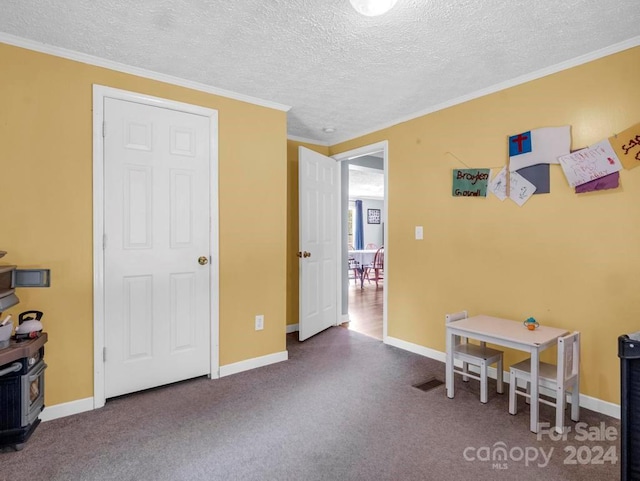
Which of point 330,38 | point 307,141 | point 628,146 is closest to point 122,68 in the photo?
point 330,38

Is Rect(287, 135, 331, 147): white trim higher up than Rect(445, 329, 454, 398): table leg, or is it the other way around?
Rect(287, 135, 331, 147): white trim

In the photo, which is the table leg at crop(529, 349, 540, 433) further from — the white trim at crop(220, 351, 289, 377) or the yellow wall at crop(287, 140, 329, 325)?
the yellow wall at crop(287, 140, 329, 325)

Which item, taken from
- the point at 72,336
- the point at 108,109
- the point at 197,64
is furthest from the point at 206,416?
the point at 197,64

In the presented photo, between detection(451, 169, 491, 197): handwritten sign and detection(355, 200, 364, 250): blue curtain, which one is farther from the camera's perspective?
detection(355, 200, 364, 250): blue curtain

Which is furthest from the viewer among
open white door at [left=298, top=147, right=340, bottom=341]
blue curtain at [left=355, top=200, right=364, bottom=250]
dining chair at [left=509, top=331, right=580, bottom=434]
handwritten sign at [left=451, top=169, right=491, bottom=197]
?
blue curtain at [left=355, top=200, right=364, bottom=250]

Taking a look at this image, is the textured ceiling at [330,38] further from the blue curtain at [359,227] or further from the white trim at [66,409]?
the blue curtain at [359,227]

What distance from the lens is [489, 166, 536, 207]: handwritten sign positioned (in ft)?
8.56

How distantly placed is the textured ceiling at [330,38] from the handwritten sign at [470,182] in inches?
25.9

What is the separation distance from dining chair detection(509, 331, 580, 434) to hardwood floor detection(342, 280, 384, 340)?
1785 millimetres

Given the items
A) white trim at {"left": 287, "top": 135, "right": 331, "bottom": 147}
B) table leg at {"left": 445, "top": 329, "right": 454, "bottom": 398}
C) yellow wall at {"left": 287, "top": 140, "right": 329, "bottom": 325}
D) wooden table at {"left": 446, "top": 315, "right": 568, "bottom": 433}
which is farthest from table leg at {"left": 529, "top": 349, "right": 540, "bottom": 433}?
white trim at {"left": 287, "top": 135, "right": 331, "bottom": 147}

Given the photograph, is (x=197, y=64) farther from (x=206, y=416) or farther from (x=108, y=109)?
(x=206, y=416)

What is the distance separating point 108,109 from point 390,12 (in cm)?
192

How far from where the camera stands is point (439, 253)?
127 inches

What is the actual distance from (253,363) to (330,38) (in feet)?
8.33
